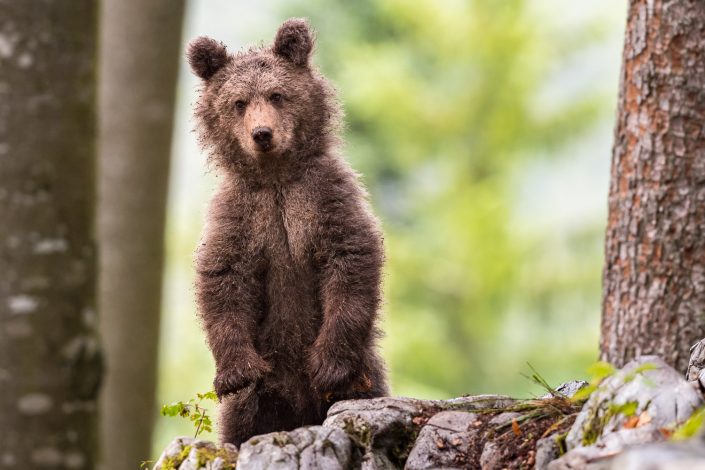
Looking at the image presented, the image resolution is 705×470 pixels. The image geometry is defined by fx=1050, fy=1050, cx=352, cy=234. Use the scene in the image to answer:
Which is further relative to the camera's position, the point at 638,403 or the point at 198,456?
the point at 198,456

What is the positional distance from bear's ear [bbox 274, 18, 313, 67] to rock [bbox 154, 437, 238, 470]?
1906 millimetres

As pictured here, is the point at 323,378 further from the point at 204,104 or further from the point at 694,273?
the point at 694,273

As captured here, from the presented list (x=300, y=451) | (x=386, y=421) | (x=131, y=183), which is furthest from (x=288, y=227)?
(x=131, y=183)

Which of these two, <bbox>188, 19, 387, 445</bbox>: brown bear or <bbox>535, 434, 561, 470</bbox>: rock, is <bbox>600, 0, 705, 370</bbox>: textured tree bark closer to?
<bbox>188, 19, 387, 445</bbox>: brown bear

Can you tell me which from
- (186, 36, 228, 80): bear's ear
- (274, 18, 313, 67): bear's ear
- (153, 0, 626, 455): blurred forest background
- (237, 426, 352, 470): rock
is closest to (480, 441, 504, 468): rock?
(237, 426, 352, 470): rock

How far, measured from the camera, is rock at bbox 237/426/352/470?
3873mm

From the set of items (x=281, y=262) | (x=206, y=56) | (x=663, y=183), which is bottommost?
(x=281, y=262)

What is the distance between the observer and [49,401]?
306 cm

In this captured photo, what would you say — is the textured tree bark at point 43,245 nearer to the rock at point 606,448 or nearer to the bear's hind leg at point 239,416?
the rock at point 606,448

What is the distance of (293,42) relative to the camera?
5.10 m

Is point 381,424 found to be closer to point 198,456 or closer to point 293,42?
point 198,456

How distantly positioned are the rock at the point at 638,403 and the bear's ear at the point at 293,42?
7.60ft

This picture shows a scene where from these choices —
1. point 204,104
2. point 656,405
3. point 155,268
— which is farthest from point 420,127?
point 656,405

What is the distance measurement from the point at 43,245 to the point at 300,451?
136cm
